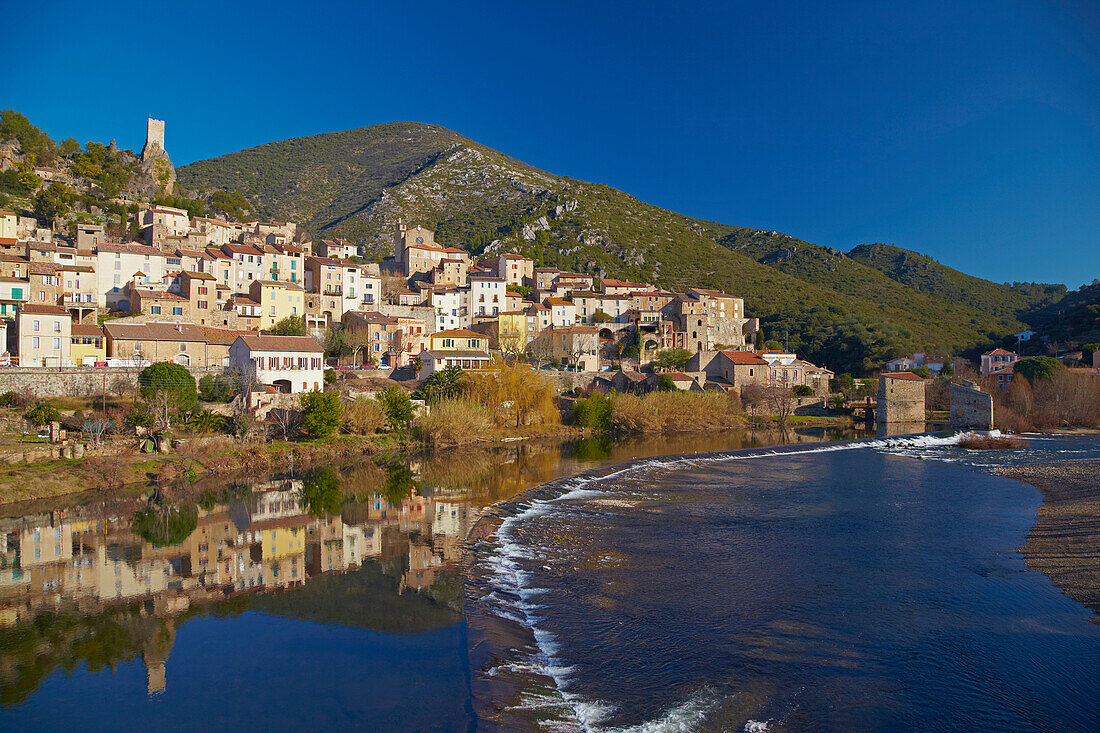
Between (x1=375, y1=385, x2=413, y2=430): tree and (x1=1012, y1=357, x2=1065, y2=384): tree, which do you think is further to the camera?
(x1=1012, y1=357, x2=1065, y2=384): tree

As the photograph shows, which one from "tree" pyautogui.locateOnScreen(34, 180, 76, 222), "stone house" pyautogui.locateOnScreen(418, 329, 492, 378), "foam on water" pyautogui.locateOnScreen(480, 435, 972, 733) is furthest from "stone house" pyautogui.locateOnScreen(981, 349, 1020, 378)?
"tree" pyautogui.locateOnScreen(34, 180, 76, 222)

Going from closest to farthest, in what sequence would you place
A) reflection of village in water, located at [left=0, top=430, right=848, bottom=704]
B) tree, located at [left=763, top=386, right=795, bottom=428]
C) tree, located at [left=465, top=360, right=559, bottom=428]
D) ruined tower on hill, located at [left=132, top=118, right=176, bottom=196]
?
reflection of village in water, located at [left=0, top=430, right=848, bottom=704]
tree, located at [left=465, top=360, right=559, bottom=428]
tree, located at [left=763, top=386, right=795, bottom=428]
ruined tower on hill, located at [left=132, top=118, right=176, bottom=196]

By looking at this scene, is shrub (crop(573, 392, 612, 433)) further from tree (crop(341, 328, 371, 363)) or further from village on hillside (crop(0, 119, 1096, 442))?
tree (crop(341, 328, 371, 363))

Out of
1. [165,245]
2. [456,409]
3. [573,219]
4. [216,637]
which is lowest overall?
[216,637]

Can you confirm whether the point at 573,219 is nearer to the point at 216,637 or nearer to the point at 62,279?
the point at 62,279

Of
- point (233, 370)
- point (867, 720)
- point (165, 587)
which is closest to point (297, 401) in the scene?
point (233, 370)
